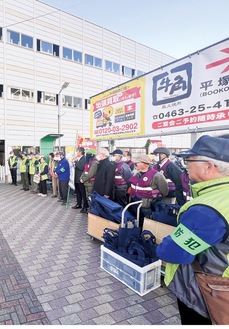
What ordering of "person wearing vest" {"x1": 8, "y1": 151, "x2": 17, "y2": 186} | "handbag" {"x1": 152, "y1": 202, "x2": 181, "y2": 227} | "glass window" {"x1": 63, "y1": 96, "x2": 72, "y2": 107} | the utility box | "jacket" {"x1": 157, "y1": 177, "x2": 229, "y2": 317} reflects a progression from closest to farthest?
"jacket" {"x1": 157, "y1": 177, "x2": 229, "y2": 317}, "handbag" {"x1": 152, "y1": 202, "x2": 181, "y2": 227}, the utility box, "person wearing vest" {"x1": 8, "y1": 151, "x2": 17, "y2": 186}, "glass window" {"x1": 63, "y1": 96, "x2": 72, "y2": 107}

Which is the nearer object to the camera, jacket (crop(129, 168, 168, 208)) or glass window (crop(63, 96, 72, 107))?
jacket (crop(129, 168, 168, 208))

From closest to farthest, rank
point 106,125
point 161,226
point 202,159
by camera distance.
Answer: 1. point 202,159
2. point 161,226
3. point 106,125

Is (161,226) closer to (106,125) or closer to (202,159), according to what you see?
(202,159)

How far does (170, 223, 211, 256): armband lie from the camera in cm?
137

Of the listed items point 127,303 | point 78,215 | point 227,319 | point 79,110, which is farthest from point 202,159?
point 79,110

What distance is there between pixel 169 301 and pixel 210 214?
2071mm

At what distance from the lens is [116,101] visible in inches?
251

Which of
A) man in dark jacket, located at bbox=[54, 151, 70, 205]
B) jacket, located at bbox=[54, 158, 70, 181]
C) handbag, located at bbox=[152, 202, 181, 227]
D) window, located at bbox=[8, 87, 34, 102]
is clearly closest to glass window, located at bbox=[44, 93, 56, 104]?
window, located at bbox=[8, 87, 34, 102]

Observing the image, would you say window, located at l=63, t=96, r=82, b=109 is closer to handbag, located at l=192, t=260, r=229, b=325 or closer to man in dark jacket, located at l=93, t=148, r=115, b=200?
man in dark jacket, located at l=93, t=148, r=115, b=200

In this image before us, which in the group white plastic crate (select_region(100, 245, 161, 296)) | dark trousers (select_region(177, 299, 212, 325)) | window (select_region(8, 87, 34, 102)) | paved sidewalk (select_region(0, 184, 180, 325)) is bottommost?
paved sidewalk (select_region(0, 184, 180, 325))

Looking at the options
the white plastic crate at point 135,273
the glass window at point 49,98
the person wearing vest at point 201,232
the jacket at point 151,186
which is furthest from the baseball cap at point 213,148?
the glass window at point 49,98

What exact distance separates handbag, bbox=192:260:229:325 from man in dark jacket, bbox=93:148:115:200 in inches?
162

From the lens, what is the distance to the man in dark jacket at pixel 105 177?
555cm

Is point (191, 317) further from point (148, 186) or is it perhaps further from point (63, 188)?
point (63, 188)
